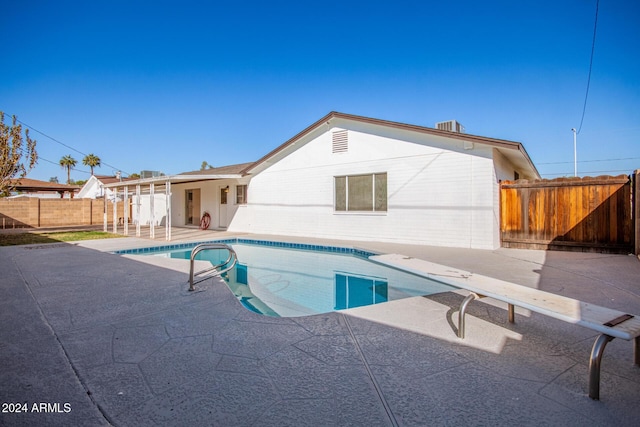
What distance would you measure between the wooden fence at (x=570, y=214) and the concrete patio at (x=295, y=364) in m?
4.59

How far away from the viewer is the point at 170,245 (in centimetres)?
1100

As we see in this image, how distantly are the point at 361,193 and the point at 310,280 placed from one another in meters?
5.51

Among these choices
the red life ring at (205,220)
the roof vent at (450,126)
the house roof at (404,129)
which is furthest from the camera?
the red life ring at (205,220)

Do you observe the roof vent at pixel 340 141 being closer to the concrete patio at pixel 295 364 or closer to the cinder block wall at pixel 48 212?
→ the concrete patio at pixel 295 364

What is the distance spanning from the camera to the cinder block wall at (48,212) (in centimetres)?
1883

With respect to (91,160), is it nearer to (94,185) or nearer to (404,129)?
(94,185)

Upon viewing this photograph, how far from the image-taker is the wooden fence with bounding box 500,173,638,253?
8.24m

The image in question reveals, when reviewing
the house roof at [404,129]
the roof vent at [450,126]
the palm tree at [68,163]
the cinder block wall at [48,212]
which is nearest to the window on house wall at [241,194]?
the house roof at [404,129]

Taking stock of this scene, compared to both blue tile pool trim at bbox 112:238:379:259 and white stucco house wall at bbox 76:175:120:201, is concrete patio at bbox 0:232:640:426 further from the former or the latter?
white stucco house wall at bbox 76:175:120:201

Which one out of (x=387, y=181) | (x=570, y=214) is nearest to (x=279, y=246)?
(x=387, y=181)

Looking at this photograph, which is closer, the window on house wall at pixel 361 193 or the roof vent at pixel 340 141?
the window on house wall at pixel 361 193

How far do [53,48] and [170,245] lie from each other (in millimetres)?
13146

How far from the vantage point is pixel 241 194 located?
16.1 m

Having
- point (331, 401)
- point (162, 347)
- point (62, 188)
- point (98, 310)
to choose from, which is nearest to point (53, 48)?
point (62, 188)
